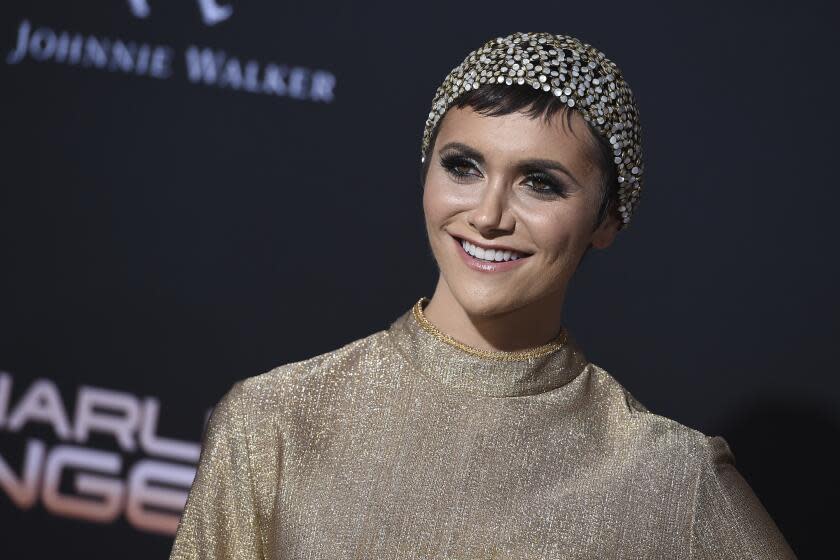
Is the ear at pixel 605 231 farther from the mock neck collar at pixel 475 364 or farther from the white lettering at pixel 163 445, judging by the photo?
the white lettering at pixel 163 445

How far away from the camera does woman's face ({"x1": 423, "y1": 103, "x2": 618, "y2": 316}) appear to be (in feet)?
5.24

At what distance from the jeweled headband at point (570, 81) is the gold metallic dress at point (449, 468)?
0.29 metres

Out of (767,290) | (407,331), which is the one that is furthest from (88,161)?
(767,290)

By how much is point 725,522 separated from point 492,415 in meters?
0.35

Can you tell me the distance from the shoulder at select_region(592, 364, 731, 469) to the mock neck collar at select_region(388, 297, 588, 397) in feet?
0.31

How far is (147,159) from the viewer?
9.03 feet

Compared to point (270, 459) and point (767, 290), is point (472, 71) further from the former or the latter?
point (767, 290)

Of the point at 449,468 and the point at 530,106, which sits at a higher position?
the point at 530,106

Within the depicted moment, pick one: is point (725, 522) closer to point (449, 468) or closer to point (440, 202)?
point (449, 468)

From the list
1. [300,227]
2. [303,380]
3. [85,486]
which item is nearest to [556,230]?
[303,380]

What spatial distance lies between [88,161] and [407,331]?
1301 millimetres

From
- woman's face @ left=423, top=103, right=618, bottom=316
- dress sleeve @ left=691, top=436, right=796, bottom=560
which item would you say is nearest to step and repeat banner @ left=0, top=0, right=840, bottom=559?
dress sleeve @ left=691, top=436, right=796, bottom=560

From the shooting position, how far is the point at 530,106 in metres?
1.60

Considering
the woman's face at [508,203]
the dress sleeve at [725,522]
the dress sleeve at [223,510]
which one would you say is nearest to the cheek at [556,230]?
the woman's face at [508,203]
